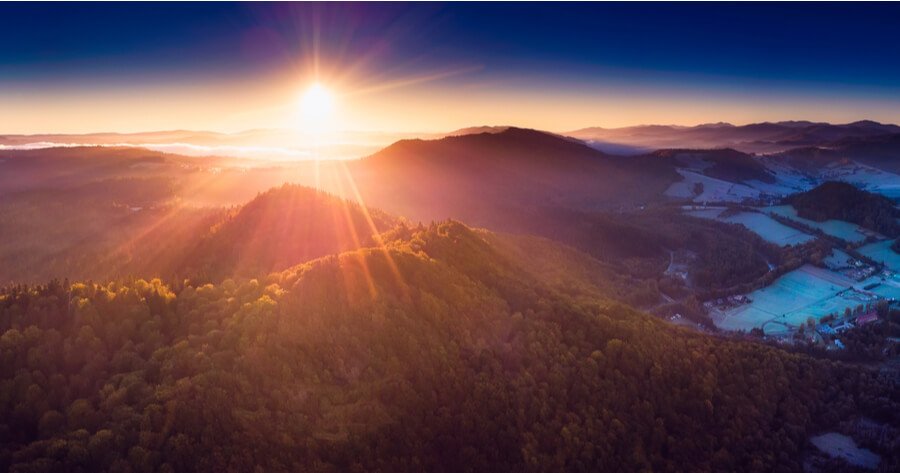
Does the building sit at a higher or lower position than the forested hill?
lower

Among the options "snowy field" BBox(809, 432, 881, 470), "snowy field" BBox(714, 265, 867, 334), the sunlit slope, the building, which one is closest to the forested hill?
"snowy field" BBox(809, 432, 881, 470)

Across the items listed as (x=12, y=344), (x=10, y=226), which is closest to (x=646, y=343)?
(x=12, y=344)

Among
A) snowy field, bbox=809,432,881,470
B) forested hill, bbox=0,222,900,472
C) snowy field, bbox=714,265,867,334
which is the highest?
forested hill, bbox=0,222,900,472

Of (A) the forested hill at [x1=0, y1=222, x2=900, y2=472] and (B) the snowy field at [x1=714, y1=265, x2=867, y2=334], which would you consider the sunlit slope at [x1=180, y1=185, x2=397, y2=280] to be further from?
(B) the snowy field at [x1=714, y1=265, x2=867, y2=334]

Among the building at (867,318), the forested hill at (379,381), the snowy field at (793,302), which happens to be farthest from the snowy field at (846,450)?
the building at (867,318)

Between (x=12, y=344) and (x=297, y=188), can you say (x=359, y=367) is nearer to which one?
(x=12, y=344)
